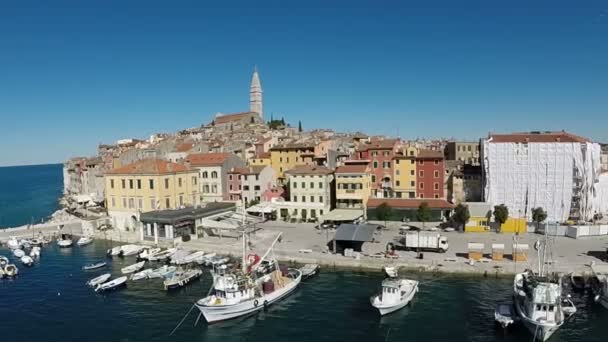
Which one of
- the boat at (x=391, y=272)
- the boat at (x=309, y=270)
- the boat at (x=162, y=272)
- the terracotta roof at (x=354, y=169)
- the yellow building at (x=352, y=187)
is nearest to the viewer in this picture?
the boat at (x=391, y=272)

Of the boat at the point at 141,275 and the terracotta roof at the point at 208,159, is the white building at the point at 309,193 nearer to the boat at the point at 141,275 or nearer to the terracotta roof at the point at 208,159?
the terracotta roof at the point at 208,159

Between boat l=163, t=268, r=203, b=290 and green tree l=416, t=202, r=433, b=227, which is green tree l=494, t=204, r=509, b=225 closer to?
green tree l=416, t=202, r=433, b=227

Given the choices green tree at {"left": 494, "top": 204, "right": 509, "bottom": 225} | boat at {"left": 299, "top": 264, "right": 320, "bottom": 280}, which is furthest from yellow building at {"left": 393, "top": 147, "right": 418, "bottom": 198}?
boat at {"left": 299, "top": 264, "right": 320, "bottom": 280}

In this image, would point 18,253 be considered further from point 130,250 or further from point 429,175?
point 429,175

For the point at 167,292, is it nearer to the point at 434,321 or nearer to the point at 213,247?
the point at 213,247

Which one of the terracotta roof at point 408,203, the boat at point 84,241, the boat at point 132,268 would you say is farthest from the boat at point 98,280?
the terracotta roof at point 408,203
